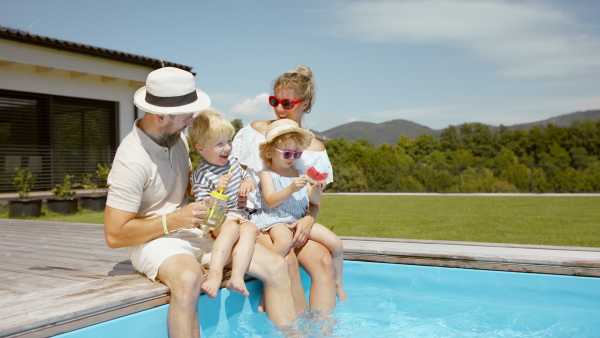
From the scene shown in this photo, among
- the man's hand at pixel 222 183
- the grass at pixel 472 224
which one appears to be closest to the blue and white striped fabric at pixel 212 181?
the man's hand at pixel 222 183

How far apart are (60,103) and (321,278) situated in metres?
11.9

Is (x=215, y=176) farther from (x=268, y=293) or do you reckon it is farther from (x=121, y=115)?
(x=121, y=115)

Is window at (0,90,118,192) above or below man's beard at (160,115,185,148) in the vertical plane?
above

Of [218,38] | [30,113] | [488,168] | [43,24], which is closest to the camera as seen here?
[30,113]

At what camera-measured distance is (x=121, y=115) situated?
47.0 ft

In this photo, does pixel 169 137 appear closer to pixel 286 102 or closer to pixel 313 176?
pixel 313 176

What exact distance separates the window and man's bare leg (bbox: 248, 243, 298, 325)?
36.7 ft

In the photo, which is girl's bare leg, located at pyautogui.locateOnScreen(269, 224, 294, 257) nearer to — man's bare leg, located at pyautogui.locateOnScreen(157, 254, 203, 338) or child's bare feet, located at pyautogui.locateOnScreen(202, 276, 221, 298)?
child's bare feet, located at pyautogui.locateOnScreen(202, 276, 221, 298)

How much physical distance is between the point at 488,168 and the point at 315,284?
76.1ft

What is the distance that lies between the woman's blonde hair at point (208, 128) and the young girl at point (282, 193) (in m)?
0.39

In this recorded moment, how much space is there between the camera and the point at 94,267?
3.58 m

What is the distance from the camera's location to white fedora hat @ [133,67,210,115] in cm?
278

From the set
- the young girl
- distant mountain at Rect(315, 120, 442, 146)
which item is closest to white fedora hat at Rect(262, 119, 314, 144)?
the young girl

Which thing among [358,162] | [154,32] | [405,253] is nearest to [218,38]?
[154,32]
